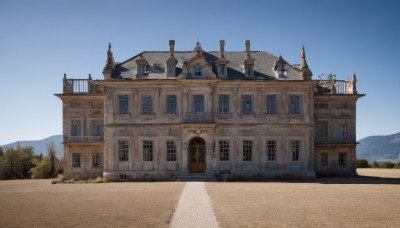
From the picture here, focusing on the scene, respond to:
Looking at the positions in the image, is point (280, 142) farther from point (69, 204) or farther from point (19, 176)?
point (19, 176)

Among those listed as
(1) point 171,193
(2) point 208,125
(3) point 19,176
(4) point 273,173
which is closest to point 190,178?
(2) point 208,125

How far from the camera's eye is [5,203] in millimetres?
20312

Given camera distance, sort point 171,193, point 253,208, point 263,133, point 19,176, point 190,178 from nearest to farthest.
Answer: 1. point 253,208
2. point 171,193
3. point 190,178
4. point 263,133
5. point 19,176

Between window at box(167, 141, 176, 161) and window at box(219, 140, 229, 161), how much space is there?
13.9 feet

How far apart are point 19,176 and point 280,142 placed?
1195 inches

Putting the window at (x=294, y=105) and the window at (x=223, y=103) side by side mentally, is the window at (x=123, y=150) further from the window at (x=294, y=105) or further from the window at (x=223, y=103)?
the window at (x=294, y=105)

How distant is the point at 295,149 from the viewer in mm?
37188

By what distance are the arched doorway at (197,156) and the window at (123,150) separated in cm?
587

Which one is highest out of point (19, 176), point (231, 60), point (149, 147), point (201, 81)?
point (231, 60)

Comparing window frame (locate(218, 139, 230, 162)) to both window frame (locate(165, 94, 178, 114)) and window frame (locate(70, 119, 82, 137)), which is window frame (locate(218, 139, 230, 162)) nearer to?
window frame (locate(165, 94, 178, 114))

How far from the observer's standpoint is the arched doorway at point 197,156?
36.7 meters

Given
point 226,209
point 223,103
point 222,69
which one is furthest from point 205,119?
point 226,209

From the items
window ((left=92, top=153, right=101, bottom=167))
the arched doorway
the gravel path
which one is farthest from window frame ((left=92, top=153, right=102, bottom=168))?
the gravel path

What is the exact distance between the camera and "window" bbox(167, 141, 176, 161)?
36531mm
